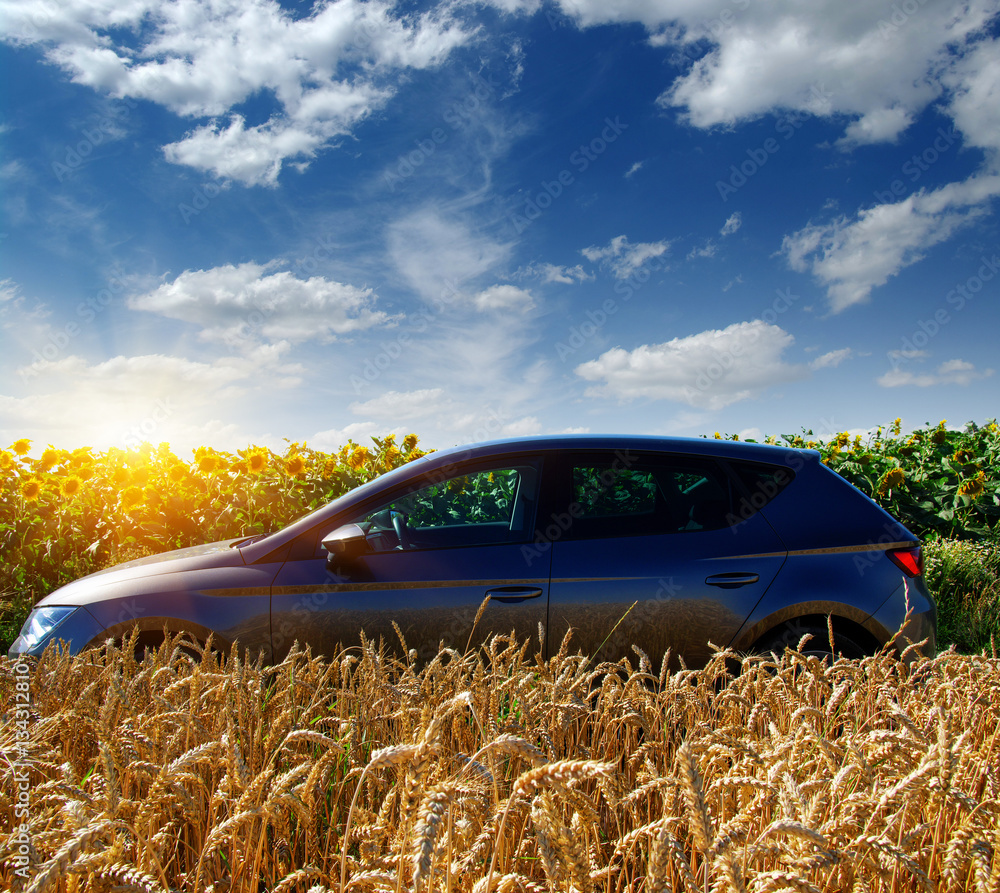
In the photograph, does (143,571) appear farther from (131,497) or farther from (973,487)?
(973,487)

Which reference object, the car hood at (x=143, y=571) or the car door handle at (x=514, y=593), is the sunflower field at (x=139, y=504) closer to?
the car hood at (x=143, y=571)

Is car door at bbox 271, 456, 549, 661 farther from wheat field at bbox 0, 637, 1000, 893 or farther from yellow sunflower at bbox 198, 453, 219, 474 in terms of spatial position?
yellow sunflower at bbox 198, 453, 219, 474

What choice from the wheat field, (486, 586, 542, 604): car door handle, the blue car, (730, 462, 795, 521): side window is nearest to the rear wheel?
the blue car

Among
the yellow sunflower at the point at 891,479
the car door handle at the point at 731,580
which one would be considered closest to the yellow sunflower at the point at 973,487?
the yellow sunflower at the point at 891,479

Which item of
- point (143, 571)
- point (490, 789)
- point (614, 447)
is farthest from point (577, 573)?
point (143, 571)

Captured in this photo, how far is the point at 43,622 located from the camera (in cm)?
359

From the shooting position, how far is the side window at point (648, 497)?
364 cm

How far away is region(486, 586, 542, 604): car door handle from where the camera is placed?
3416mm

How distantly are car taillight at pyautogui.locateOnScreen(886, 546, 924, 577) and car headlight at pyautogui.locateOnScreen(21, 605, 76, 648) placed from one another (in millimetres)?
4574

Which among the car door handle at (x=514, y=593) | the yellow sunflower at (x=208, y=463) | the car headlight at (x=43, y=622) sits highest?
the yellow sunflower at (x=208, y=463)

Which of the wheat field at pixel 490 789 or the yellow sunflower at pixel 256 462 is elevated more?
the yellow sunflower at pixel 256 462

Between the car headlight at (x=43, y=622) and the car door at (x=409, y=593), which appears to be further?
the car headlight at (x=43, y=622)

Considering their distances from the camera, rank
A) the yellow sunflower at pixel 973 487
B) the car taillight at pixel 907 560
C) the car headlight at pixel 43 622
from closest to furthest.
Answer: the car headlight at pixel 43 622 < the car taillight at pixel 907 560 < the yellow sunflower at pixel 973 487

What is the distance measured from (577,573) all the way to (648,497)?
68 cm
